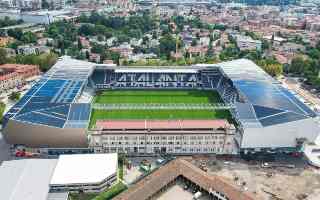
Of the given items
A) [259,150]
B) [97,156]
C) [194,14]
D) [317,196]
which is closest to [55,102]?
[97,156]

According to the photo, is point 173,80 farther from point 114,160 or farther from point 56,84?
point 114,160

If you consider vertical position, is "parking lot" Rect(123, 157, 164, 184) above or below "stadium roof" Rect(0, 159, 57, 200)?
below

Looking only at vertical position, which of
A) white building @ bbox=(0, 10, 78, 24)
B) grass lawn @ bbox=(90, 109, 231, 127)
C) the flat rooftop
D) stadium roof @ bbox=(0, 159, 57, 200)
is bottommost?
stadium roof @ bbox=(0, 159, 57, 200)

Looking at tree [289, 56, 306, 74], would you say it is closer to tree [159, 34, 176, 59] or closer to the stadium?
the stadium

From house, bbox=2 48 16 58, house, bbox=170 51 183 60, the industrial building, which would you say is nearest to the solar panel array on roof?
the industrial building

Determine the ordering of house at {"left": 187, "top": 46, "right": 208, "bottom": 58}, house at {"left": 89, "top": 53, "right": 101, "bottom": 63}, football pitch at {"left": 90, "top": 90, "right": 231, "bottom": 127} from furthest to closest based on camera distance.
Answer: house at {"left": 187, "top": 46, "right": 208, "bottom": 58}
house at {"left": 89, "top": 53, "right": 101, "bottom": 63}
football pitch at {"left": 90, "top": 90, "right": 231, "bottom": 127}
